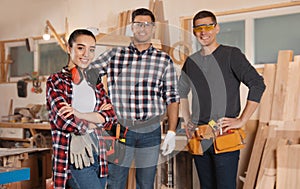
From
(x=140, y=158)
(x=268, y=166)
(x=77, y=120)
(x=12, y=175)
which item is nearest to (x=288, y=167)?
(x=268, y=166)

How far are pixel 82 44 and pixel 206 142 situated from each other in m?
0.89

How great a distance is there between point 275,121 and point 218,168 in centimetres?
93

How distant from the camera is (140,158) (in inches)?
90.7

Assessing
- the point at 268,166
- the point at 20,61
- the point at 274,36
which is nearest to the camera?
the point at 268,166

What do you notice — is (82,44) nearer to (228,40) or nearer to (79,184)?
(79,184)

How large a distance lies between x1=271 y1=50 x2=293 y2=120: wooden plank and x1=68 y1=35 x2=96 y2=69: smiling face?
5.40 feet

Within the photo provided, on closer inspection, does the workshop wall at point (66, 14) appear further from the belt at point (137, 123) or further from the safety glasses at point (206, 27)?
the belt at point (137, 123)

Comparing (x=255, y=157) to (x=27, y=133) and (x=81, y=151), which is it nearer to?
(x=81, y=151)

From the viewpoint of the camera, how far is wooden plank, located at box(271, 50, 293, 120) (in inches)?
119

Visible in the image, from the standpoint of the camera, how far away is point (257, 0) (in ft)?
11.0

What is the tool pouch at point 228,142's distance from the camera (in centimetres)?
225

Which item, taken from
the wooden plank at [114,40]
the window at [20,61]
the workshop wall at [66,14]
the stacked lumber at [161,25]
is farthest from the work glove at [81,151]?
the window at [20,61]

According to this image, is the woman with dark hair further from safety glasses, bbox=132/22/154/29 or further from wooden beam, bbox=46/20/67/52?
wooden beam, bbox=46/20/67/52

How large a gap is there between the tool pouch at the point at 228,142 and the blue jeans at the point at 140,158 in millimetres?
325
